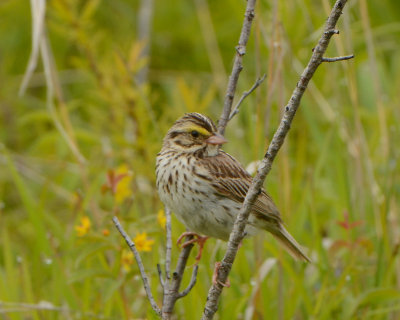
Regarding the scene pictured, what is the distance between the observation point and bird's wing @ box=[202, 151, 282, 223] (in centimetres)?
298

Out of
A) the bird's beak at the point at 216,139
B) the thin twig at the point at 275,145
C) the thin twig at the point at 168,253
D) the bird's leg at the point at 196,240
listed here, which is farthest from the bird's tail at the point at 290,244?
the thin twig at the point at 275,145

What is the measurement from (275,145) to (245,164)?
187cm

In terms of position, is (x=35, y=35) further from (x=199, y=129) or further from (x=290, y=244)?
(x=290, y=244)

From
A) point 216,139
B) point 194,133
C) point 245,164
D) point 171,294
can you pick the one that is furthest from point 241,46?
point 245,164

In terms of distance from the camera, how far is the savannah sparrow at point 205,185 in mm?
2822

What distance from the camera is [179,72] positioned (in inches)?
225

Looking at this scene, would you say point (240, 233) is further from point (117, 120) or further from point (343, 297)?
point (117, 120)

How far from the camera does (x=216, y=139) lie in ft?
9.30

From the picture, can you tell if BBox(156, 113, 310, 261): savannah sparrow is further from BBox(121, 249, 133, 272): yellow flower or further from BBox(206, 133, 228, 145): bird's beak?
BBox(121, 249, 133, 272): yellow flower

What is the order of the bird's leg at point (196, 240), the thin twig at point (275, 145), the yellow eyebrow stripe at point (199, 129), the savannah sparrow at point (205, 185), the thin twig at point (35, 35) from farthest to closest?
1. the thin twig at point (35, 35)
2. the yellow eyebrow stripe at point (199, 129)
3. the savannah sparrow at point (205, 185)
4. the bird's leg at point (196, 240)
5. the thin twig at point (275, 145)

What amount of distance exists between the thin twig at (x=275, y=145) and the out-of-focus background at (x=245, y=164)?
32 cm

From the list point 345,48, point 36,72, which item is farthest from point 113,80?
point 36,72

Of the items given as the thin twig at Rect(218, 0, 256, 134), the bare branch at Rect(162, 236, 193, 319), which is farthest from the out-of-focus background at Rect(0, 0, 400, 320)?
the thin twig at Rect(218, 0, 256, 134)

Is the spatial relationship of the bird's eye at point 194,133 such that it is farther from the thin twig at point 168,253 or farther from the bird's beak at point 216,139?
the thin twig at point 168,253
